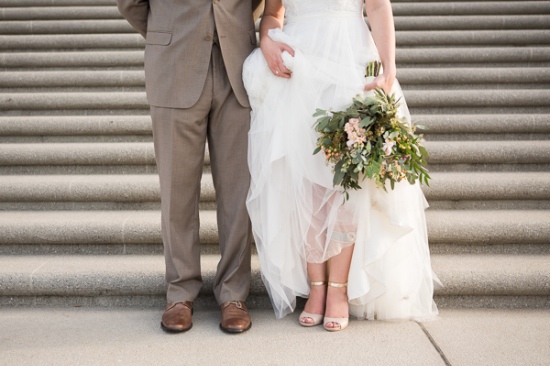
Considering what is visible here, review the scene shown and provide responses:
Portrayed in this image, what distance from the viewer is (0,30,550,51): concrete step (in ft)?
15.5

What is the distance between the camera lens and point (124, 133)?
3838 millimetres

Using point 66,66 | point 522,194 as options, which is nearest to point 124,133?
point 66,66

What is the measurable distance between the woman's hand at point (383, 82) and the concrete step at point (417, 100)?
72.2 inches

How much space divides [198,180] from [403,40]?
3.14 m

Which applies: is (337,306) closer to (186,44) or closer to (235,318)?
(235,318)

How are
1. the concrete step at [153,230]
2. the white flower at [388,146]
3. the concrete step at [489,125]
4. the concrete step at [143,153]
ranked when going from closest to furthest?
the white flower at [388,146], the concrete step at [153,230], the concrete step at [143,153], the concrete step at [489,125]

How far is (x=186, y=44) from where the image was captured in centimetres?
224

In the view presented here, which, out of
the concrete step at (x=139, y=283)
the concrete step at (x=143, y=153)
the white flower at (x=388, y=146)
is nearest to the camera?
the white flower at (x=388, y=146)

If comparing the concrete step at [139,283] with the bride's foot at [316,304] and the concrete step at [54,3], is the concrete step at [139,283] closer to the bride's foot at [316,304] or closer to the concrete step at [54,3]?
the bride's foot at [316,304]

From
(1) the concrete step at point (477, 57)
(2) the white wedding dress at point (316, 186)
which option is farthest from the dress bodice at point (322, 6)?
(1) the concrete step at point (477, 57)

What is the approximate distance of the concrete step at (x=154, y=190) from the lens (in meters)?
3.21

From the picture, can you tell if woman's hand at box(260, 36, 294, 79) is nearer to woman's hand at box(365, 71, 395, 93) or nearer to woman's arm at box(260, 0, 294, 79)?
woman's arm at box(260, 0, 294, 79)

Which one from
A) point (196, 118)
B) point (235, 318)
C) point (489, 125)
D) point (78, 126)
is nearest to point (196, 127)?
point (196, 118)

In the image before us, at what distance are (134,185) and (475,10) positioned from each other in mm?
3877
